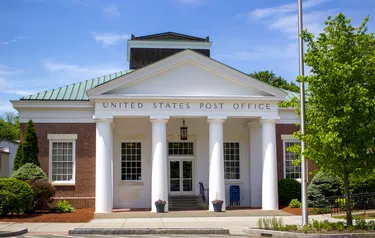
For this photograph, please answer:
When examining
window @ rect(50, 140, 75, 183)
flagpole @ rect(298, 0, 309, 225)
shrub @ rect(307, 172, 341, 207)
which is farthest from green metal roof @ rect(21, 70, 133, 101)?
flagpole @ rect(298, 0, 309, 225)

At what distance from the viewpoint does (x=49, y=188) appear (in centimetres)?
2458

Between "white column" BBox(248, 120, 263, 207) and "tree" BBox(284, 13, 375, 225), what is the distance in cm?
1191

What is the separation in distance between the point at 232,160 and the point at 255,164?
144cm

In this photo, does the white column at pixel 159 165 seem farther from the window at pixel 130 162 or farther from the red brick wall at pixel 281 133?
the red brick wall at pixel 281 133

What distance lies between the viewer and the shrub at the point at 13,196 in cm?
2223

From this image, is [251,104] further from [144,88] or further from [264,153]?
[144,88]

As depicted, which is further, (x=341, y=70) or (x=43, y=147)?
(x=43, y=147)

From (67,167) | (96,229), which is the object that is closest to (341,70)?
(96,229)

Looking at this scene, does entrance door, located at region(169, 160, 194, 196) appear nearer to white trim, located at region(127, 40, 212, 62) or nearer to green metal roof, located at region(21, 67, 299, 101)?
green metal roof, located at region(21, 67, 299, 101)

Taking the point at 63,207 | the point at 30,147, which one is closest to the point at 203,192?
the point at 63,207

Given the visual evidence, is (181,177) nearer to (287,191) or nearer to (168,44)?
(287,191)

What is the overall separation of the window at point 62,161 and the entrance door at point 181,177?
5.56 meters

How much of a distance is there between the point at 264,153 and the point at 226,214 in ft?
12.9

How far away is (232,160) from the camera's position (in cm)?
2989
